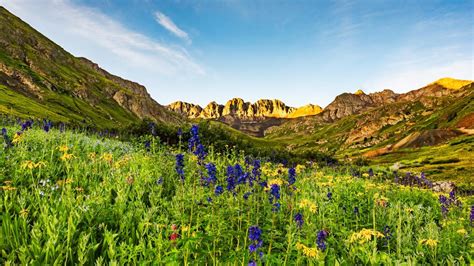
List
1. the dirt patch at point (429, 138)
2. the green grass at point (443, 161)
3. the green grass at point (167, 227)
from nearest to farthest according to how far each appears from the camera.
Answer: the green grass at point (167, 227)
the green grass at point (443, 161)
the dirt patch at point (429, 138)

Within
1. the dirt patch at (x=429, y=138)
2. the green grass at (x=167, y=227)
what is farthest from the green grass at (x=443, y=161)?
the green grass at (x=167, y=227)

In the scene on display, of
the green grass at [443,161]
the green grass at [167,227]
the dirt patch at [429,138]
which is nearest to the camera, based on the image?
the green grass at [167,227]

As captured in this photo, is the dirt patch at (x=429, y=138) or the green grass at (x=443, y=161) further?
the dirt patch at (x=429, y=138)

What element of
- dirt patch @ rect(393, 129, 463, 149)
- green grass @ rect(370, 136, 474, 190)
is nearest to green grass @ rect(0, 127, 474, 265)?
green grass @ rect(370, 136, 474, 190)

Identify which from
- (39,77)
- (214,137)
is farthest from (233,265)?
(39,77)

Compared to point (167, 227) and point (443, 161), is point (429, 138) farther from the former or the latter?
point (167, 227)

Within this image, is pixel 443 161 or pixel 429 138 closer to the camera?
pixel 443 161

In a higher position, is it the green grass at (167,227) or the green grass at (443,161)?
the green grass at (167,227)

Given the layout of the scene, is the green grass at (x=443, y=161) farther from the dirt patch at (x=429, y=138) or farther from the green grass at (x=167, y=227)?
the green grass at (x=167, y=227)

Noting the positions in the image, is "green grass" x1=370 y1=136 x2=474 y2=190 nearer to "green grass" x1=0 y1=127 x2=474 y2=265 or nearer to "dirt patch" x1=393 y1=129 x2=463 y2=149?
"dirt patch" x1=393 y1=129 x2=463 y2=149

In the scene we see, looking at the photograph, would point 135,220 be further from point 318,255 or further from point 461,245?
point 461,245

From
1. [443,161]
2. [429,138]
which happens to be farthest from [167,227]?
[429,138]

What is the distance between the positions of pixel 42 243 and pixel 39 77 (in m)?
211

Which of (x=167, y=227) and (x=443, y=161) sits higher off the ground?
(x=167, y=227)
